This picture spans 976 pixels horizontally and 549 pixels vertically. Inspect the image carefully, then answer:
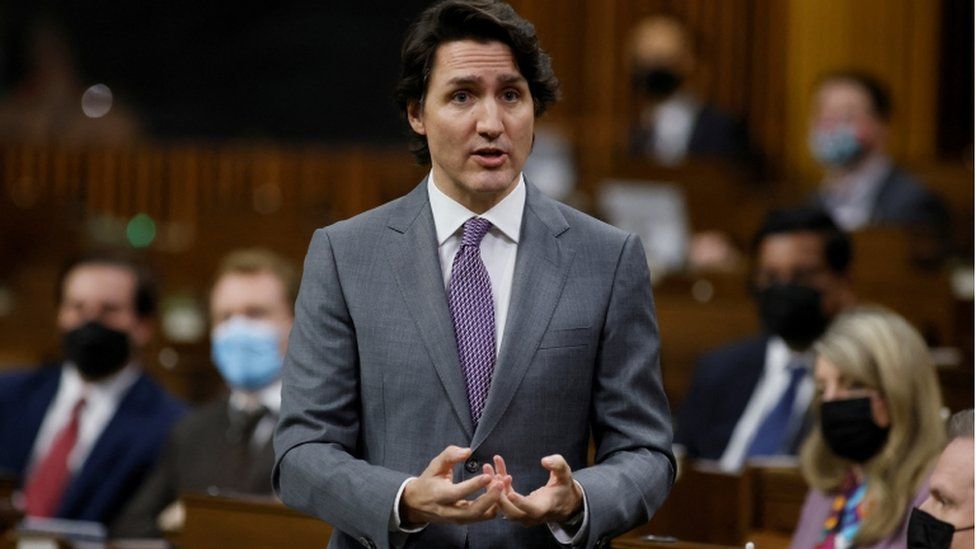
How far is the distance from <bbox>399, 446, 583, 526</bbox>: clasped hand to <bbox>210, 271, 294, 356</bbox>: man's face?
271 centimetres

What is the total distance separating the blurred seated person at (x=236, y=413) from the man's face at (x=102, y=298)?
0.42 metres

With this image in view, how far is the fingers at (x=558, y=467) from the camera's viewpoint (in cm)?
220

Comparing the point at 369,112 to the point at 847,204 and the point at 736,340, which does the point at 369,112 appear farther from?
the point at 736,340

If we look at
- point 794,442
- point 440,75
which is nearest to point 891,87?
point 794,442

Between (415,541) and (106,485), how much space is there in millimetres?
2842

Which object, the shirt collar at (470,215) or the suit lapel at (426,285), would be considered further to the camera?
the shirt collar at (470,215)

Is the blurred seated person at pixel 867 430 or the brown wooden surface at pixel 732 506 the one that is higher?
the blurred seated person at pixel 867 430

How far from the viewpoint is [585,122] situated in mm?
9773

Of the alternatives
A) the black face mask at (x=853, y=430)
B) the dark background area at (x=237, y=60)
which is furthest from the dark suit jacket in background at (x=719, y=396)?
the dark background area at (x=237, y=60)

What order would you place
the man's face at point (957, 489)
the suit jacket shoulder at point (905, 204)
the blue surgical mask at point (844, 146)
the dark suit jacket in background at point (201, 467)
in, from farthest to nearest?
the blue surgical mask at point (844, 146) → the suit jacket shoulder at point (905, 204) → the dark suit jacket in background at point (201, 467) → the man's face at point (957, 489)

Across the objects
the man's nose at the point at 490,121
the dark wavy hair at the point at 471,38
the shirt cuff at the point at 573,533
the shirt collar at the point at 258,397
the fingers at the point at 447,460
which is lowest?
the shirt collar at the point at 258,397

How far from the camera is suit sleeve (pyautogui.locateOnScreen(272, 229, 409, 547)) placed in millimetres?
2285

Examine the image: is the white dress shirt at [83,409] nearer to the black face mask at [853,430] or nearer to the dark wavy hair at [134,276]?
the dark wavy hair at [134,276]

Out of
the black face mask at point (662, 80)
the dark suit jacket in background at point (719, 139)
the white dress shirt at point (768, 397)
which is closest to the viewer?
the white dress shirt at point (768, 397)
